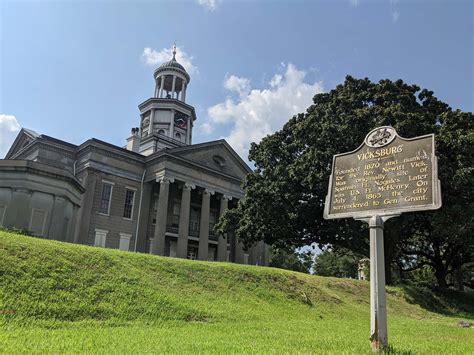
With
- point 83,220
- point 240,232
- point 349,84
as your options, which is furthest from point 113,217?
point 349,84

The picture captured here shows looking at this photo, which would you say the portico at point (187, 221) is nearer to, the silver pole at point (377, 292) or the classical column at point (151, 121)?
the classical column at point (151, 121)

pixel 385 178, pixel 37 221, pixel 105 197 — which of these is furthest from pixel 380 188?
pixel 105 197

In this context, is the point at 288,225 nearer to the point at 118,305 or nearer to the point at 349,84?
the point at 349,84

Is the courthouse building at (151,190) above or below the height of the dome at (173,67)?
below

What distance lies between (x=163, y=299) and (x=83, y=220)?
2205cm

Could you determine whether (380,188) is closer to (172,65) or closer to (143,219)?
(143,219)

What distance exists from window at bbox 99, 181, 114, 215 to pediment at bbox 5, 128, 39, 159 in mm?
7120

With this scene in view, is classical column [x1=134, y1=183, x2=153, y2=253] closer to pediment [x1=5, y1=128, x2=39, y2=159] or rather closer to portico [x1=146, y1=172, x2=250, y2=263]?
portico [x1=146, y1=172, x2=250, y2=263]

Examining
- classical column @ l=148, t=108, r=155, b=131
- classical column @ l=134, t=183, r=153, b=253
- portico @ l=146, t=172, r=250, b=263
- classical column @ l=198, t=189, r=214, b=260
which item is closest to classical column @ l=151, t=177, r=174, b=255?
portico @ l=146, t=172, r=250, b=263

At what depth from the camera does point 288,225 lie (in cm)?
2425

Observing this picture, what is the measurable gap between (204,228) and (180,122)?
1622 cm

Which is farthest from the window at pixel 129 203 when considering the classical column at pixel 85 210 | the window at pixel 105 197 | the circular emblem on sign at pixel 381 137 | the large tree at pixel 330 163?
the circular emblem on sign at pixel 381 137

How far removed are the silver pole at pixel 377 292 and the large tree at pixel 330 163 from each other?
13.2m

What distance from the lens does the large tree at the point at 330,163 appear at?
795 inches
